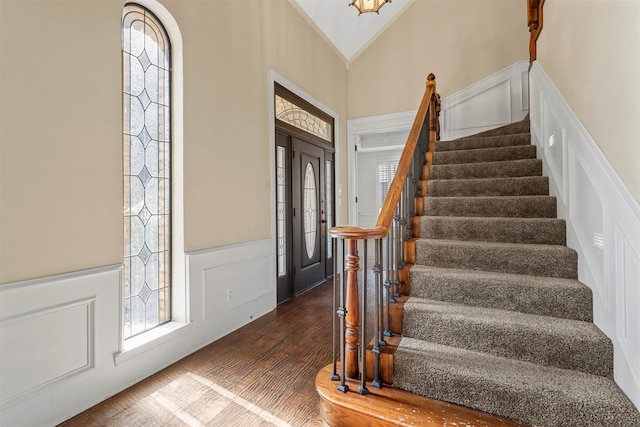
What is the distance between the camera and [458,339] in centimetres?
168

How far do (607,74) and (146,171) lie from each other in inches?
113

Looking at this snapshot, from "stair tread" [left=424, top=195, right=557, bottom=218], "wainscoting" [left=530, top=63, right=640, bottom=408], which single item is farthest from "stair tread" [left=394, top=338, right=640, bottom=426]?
"stair tread" [left=424, top=195, right=557, bottom=218]

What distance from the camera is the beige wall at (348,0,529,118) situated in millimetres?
4207

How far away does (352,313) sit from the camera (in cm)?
155

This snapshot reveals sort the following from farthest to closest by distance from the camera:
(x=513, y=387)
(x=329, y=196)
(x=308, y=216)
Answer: (x=329, y=196), (x=308, y=216), (x=513, y=387)

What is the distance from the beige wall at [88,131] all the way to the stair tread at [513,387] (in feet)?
6.21

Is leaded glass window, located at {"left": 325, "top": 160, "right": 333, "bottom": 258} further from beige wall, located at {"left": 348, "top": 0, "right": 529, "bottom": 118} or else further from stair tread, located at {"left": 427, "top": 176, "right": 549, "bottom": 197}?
stair tread, located at {"left": 427, "top": 176, "right": 549, "bottom": 197}

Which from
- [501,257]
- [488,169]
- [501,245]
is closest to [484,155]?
[488,169]


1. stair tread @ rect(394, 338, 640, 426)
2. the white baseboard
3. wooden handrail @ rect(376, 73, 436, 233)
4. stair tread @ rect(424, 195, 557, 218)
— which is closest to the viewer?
stair tread @ rect(394, 338, 640, 426)

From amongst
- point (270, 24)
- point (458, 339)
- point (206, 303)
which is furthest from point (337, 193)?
point (458, 339)

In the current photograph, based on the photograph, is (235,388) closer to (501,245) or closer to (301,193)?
(501,245)

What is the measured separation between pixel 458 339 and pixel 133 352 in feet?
6.72

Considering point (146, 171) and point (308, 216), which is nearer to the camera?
point (146, 171)

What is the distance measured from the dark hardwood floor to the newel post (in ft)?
1.17
